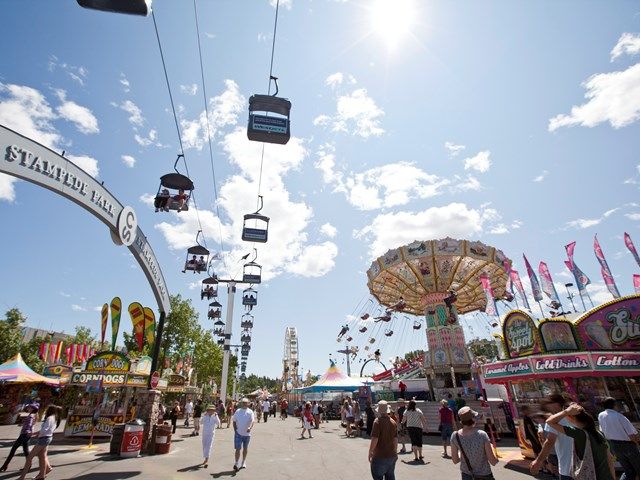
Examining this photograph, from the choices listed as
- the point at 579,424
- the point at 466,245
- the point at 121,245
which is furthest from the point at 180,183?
the point at 466,245

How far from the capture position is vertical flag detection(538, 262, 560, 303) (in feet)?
83.5

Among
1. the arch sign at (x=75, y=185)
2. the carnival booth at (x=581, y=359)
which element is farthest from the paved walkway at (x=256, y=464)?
the arch sign at (x=75, y=185)

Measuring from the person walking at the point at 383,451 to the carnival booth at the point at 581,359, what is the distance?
1041cm

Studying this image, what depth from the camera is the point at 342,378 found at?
28.0m

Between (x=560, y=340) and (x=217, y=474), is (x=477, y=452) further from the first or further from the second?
(x=560, y=340)

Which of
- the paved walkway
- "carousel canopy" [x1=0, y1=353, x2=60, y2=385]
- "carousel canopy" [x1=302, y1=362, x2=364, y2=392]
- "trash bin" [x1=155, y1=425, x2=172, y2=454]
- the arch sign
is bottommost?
the paved walkway

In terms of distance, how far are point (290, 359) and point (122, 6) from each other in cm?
6616

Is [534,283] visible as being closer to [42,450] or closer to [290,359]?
[42,450]

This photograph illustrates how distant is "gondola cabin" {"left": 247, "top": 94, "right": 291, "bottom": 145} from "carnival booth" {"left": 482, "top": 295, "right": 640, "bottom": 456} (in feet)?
41.2

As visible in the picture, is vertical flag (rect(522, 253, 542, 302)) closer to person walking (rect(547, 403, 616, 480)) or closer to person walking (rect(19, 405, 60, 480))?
person walking (rect(547, 403, 616, 480))

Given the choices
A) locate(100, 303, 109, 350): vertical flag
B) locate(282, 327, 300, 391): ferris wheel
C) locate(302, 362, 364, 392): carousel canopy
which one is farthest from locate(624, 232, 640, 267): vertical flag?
locate(282, 327, 300, 391): ferris wheel

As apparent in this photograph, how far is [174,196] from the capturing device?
35.0 ft

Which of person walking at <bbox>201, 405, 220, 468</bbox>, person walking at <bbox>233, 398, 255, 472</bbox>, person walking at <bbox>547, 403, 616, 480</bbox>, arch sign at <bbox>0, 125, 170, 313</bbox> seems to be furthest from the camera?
person walking at <bbox>201, 405, 220, 468</bbox>

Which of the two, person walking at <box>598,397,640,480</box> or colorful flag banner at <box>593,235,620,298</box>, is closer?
person walking at <box>598,397,640,480</box>
